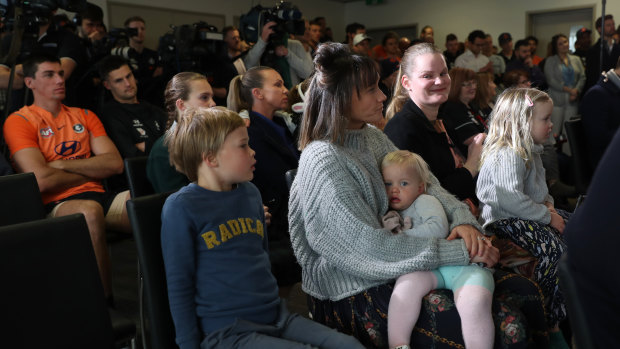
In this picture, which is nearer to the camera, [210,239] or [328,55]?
[210,239]

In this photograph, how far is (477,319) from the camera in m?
1.32

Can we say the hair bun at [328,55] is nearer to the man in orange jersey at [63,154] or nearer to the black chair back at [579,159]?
the man in orange jersey at [63,154]

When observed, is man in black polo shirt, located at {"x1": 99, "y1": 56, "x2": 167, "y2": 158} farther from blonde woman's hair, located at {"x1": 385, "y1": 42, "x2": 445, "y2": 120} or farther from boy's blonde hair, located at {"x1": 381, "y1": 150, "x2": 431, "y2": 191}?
boy's blonde hair, located at {"x1": 381, "y1": 150, "x2": 431, "y2": 191}

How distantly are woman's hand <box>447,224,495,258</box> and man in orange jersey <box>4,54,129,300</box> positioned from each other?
1477mm

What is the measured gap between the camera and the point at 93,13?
4434 millimetres

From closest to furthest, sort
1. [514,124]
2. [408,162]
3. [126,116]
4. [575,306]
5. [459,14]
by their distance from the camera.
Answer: [575,306] < [408,162] < [514,124] < [126,116] < [459,14]

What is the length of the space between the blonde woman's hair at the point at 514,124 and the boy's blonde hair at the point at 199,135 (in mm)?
1053

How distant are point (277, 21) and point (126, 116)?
1.49 metres

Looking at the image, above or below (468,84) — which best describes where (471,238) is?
below

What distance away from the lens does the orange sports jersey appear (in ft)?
8.52

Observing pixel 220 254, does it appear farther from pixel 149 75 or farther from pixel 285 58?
pixel 285 58

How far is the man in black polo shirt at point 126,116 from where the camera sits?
Result: 3061 millimetres

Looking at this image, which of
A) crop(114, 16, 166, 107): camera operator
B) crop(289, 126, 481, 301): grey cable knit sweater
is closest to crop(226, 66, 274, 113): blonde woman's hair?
crop(114, 16, 166, 107): camera operator

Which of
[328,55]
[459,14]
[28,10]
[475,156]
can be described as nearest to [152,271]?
[328,55]
